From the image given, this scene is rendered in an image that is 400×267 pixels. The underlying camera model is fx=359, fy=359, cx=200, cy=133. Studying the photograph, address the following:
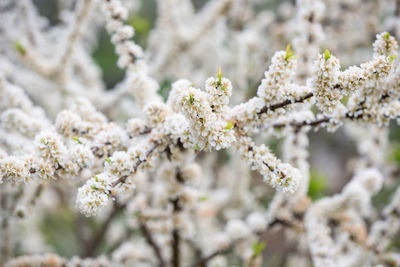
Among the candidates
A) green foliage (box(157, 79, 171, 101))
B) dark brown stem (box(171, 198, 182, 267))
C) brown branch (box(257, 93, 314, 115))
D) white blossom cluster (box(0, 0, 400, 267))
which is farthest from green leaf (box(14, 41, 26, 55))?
brown branch (box(257, 93, 314, 115))

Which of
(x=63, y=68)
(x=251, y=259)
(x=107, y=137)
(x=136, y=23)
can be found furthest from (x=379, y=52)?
(x=136, y=23)

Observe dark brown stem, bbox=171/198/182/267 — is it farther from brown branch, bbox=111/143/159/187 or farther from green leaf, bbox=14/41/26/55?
green leaf, bbox=14/41/26/55

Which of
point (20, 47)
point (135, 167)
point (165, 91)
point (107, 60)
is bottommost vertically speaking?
point (135, 167)

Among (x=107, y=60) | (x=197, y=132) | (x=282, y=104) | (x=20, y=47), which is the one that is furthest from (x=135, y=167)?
(x=107, y=60)

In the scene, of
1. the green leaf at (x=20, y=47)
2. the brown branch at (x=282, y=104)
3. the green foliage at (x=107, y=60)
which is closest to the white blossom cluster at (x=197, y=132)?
the brown branch at (x=282, y=104)

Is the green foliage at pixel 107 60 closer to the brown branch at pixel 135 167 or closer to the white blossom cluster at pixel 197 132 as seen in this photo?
the white blossom cluster at pixel 197 132

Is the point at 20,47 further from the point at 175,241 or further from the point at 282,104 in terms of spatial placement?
the point at 282,104

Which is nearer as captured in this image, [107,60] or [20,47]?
[20,47]

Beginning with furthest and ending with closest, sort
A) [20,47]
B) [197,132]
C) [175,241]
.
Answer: [20,47] < [175,241] < [197,132]

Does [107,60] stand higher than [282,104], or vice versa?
[107,60]
